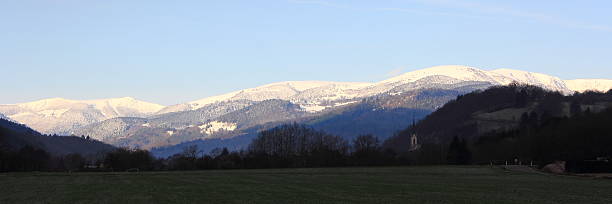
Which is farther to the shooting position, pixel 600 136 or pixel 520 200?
pixel 600 136

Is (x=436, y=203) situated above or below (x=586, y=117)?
below

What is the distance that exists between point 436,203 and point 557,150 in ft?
368

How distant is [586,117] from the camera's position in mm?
161875

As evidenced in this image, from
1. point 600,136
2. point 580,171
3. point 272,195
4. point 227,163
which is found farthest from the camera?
point 227,163

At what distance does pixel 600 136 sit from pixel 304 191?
3904 inches

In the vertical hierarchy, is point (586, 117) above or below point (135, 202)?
above

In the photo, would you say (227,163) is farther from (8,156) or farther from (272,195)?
(272,195)

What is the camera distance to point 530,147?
164 metres

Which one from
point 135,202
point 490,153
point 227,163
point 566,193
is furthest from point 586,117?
point 135,202

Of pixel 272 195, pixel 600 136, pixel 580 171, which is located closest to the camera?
pixel 272 195

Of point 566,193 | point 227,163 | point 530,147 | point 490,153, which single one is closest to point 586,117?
point 530,147

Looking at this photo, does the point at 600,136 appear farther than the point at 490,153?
No

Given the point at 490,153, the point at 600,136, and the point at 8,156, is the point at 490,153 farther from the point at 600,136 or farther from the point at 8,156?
the point at 8,156

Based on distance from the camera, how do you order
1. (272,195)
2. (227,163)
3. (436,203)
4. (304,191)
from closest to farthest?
1. (436,203)
2. (272,195)
3. (304,191)
4. (227,163)
